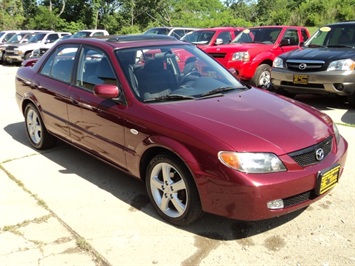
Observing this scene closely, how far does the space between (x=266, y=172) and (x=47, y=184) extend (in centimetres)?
253

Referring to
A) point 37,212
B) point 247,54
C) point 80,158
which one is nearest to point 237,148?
point 37,212

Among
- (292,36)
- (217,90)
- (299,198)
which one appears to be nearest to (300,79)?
(292,36)

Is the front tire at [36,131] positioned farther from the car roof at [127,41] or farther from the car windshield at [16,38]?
the car windshield at [16,38]

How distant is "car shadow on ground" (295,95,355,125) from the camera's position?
21.7 ft

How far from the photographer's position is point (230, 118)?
315cm

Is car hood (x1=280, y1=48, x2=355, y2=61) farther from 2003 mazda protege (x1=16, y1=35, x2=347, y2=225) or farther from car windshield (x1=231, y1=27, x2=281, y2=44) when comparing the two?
2003 mazda protege (x1=16, y1=35, x2=347, y2=225)

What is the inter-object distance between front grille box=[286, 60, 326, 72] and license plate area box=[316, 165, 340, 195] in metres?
4.30

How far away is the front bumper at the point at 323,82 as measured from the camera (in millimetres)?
6719

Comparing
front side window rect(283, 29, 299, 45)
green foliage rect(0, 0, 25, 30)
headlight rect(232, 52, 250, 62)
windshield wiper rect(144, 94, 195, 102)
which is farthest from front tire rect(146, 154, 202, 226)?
green foliage rect(0, 0, 25, 30)

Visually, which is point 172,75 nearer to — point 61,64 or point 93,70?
point 93,70

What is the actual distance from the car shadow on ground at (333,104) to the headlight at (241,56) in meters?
1.53

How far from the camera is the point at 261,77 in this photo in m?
Answer: 9.18

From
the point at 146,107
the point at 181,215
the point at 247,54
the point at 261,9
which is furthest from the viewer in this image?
the point at 261,9

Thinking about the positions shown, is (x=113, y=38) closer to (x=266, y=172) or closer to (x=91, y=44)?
(x=91, y=44)
